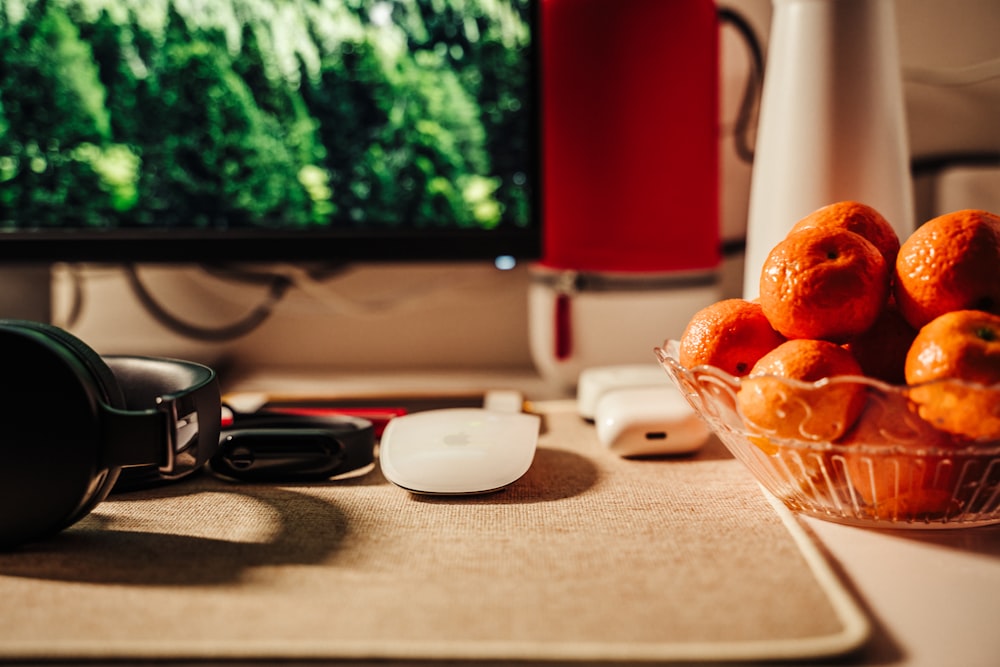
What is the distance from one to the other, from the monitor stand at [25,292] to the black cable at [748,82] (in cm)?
72

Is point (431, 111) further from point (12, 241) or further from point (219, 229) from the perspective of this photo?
point (12, 241)

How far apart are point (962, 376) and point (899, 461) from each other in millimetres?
46

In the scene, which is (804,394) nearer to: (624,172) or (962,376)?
(962,376)

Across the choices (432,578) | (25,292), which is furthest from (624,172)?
(25,292)

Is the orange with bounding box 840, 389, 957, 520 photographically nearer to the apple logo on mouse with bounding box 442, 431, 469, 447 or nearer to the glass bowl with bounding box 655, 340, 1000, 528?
the glass bowl with bounding box 655, 340, 1000, 528

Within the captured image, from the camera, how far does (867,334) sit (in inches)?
15.1

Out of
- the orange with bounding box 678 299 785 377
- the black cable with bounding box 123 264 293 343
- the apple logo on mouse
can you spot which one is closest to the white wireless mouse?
the apple logo on mouse

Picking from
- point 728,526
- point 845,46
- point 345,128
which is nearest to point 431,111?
point 345,128

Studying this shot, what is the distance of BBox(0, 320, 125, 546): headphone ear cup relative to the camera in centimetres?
33

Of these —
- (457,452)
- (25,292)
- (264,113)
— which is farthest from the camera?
(25,292)

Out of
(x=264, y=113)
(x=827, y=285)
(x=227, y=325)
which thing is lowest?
(x=227, y=325)

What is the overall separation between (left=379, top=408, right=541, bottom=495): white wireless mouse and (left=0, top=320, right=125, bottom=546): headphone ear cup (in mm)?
153

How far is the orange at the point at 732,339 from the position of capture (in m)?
0.39

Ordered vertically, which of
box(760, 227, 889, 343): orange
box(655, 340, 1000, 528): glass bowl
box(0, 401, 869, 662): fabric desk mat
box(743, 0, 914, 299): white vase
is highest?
box(743, 0, 914, 299): white vase
